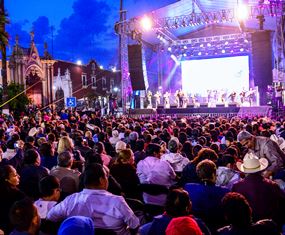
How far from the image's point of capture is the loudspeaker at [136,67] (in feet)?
86.0

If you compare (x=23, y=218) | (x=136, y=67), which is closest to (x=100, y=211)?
(x=23, y=218)

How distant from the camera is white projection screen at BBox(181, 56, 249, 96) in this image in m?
31.5

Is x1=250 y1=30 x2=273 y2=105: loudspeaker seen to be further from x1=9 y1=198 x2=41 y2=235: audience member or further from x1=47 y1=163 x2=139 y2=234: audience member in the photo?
x1=9 y1=198 x2=41 y2=235: audience member

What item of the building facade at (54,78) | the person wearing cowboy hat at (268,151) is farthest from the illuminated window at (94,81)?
the person wearing cowboy hat at (268,151)

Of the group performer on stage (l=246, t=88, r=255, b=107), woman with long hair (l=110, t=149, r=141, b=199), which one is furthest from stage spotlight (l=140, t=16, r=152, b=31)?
woman with long hair (l=110, t=149, r=141, b=199)

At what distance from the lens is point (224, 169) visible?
5.39 metres

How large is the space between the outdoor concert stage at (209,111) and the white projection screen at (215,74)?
3475 mm

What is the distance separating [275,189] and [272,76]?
21981mm

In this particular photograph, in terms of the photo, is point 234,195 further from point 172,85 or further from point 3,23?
point 172,85

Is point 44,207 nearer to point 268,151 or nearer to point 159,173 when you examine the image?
point 159,173

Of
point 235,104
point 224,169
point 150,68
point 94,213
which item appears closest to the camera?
point 94,213

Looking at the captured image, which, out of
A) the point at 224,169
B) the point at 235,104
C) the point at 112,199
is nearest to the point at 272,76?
the point at 235,104

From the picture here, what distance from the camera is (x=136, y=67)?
2648 centimetres

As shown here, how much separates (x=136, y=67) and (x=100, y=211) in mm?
23268
